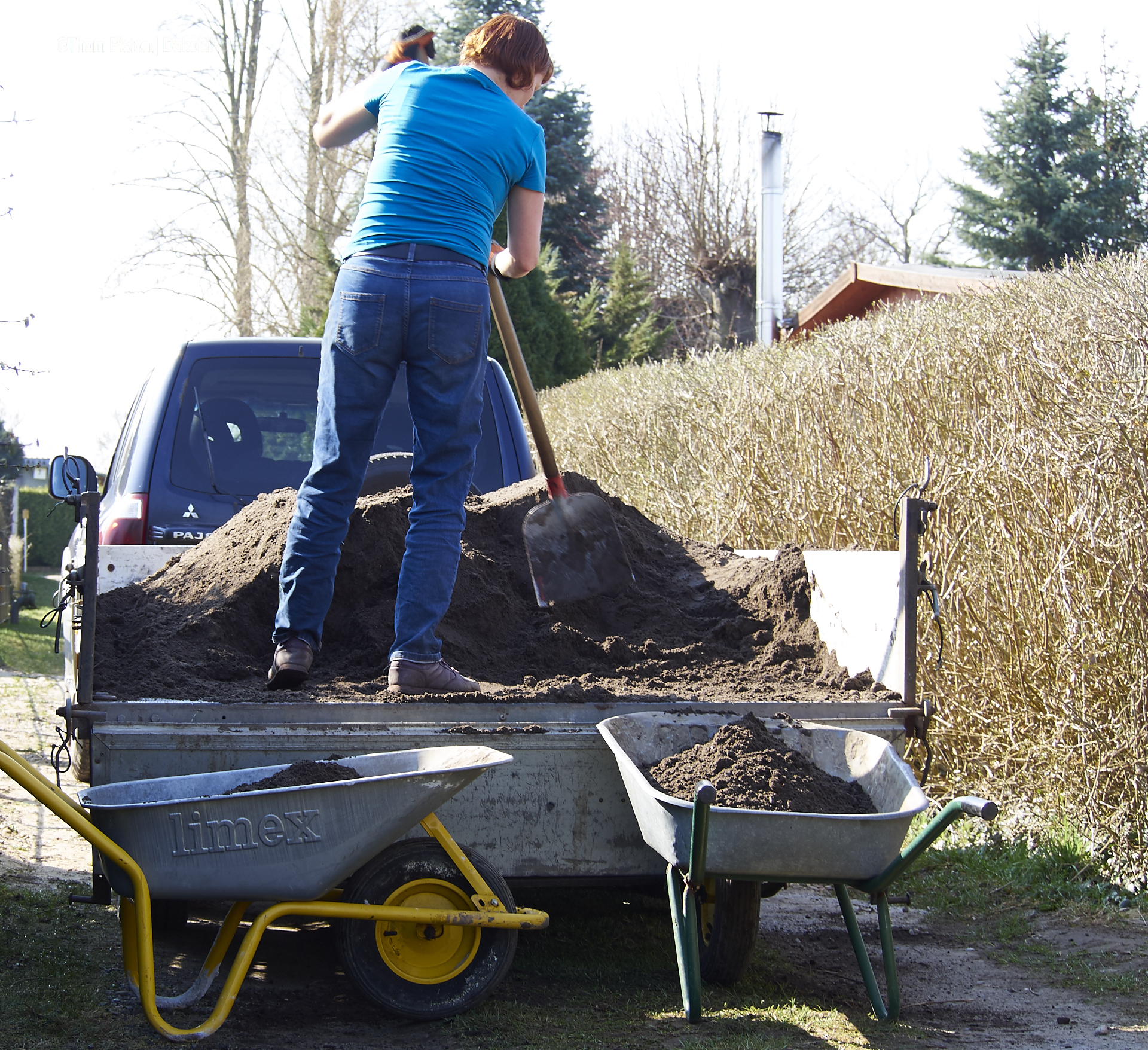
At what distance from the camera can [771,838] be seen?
2.55m

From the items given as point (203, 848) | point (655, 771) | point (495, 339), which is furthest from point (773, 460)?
point (495, 339)

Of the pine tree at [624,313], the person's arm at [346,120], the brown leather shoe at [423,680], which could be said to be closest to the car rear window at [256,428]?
Result: the person's arm at [346,120]

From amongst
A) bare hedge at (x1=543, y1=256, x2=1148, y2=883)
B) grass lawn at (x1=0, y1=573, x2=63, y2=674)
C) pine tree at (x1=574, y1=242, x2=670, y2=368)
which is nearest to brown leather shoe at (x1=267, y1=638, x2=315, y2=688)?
bare hedge at (x1=543, y1=256, x2=1148, y2=883)

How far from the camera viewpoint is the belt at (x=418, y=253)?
3.19 metres

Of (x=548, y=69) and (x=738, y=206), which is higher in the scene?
(x=738, y=206)

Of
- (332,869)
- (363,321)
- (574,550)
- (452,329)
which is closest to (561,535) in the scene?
(574,550)

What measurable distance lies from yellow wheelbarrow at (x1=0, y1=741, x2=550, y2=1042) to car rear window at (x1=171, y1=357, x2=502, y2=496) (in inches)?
74.8

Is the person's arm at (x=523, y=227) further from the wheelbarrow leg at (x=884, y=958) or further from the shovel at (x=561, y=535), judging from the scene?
the wheelbarrow leg at (x=884, y=958)

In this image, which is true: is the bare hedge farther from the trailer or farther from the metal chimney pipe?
the metal chimney pipe

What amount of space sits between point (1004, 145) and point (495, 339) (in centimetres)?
1469

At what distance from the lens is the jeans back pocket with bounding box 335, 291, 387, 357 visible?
3.17m

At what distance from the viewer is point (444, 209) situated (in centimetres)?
323

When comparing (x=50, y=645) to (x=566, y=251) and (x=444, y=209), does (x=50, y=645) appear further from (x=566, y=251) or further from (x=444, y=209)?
(x=566, y=251)

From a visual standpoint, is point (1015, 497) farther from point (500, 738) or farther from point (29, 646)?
point (29, 646)
